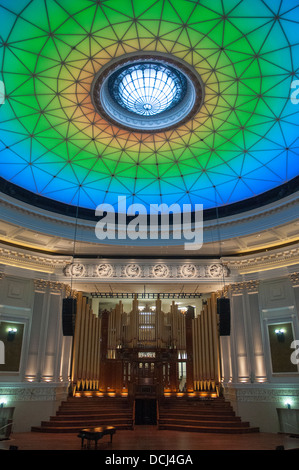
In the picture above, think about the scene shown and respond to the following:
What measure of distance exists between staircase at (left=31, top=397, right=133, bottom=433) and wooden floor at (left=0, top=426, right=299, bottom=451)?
0.65 m

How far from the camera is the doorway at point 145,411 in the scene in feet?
51.6

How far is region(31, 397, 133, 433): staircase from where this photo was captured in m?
14.0

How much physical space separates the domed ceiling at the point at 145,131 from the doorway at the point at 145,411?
935 cm

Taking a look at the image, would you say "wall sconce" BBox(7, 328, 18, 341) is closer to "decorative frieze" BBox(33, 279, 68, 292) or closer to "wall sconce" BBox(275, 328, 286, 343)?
"decorative frieze" BBox(33, 279, 68, 292)

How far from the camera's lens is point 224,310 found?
545 inches

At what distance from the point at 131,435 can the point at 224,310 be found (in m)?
5.66

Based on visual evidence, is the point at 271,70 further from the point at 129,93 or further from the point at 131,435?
the point at 131,435

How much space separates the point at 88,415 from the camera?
14844mm

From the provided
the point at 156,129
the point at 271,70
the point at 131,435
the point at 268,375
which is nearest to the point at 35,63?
the point at 156,129

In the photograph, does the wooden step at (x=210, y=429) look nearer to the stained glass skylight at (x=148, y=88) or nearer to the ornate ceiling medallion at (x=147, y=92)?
the ornate ceiling medallion at (x=147, y=92)

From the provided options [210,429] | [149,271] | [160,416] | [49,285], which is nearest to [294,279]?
[149,271]

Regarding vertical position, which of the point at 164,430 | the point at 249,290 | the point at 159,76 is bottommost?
the point at 164,430

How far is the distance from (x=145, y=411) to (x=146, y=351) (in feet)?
10.3

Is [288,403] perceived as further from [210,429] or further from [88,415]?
[88,415]
